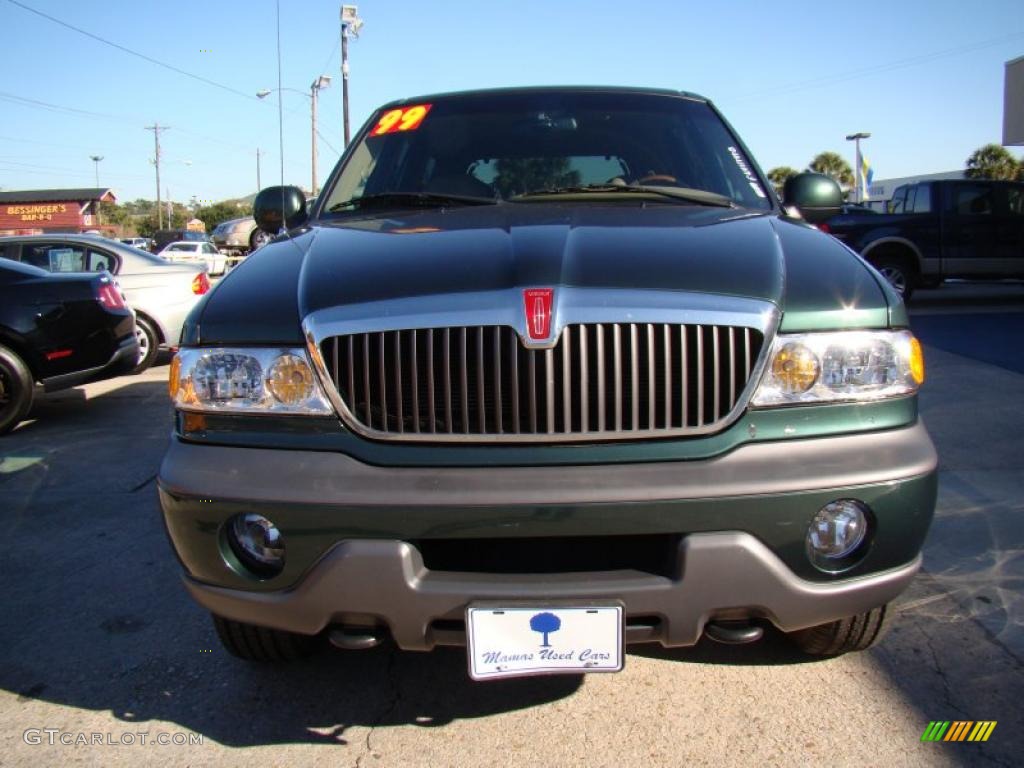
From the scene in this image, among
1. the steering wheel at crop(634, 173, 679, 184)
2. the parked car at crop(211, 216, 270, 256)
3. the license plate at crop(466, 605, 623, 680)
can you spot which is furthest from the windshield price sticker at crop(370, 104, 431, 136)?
the parked car at crop(211, 216, 270, 256)

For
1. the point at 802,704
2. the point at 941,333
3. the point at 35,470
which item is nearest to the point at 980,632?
the point at 802,704

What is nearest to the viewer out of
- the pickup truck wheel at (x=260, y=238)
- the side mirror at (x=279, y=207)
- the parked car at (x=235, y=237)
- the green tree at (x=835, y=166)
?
the pickup truck wheel at (x=260, y=238)

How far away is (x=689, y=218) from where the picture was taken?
2643 millimetres

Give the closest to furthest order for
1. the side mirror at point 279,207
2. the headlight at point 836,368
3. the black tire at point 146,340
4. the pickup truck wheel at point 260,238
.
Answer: the headlight at point 836,368 < the pickup truck wheel at point 260,238 < the side mirror at point 279,207 < the black tire at point 146,340

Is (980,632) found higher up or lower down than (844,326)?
lower down

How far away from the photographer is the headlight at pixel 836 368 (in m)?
1.99

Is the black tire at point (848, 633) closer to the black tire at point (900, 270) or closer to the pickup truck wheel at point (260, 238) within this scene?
the pickup truck wheel at point (260, 238)

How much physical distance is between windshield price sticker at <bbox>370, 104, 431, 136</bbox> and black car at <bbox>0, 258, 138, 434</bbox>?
12.2 feet

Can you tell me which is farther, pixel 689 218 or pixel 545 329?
pixel 689 218

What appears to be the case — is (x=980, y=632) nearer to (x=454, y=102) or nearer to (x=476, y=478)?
(x=476, y=478)

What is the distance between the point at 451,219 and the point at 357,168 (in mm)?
989

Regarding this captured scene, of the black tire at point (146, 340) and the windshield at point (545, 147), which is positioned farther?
the black tire at point (146, 340)

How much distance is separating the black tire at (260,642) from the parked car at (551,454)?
0.32 metres

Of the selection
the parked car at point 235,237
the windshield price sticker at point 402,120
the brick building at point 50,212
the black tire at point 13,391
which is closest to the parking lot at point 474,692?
the windshield price sticker at point 402,120
